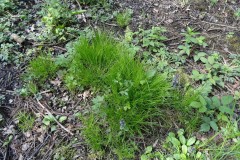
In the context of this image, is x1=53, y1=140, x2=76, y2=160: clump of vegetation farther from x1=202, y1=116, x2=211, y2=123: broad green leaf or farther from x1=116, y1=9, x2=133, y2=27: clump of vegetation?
x1=116, y1=9, x2=133, y2=27: clump of vegetation

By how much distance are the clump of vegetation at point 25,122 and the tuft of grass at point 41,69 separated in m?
0.38

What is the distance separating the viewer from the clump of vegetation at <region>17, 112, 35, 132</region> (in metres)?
2.14

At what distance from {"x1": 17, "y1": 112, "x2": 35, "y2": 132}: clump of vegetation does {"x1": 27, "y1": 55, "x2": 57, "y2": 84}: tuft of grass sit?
38 centimetres

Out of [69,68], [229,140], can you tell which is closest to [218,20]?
[229,140]

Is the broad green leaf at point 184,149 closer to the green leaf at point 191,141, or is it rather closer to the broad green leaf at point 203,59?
the green leaf at point 191,141

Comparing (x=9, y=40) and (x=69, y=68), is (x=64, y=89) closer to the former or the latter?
(x=69, y=68)

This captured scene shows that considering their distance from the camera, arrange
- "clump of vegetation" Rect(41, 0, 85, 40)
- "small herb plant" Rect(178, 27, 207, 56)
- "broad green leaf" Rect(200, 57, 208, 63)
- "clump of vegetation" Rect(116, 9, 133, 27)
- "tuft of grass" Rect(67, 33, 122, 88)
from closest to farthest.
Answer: "tuft of grass" Rect(67, 33, 122, 88)
"broad green leaf" Rect(200, 57, 208, 63)
"small herb plant" Rect(178, 27, 207, 56)
"clump of vegetation" Rect(41, 0, 85, 40)
"clump of vegetation" Rect(116, 9, 133, 27)

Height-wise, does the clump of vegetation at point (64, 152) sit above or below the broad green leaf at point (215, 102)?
below

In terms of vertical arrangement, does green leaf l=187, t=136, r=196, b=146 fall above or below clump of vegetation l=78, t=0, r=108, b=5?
below

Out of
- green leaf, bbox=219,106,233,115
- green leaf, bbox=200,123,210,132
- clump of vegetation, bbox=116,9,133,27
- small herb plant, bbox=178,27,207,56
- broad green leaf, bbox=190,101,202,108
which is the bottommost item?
green leaf, bbox=200,123,210,132

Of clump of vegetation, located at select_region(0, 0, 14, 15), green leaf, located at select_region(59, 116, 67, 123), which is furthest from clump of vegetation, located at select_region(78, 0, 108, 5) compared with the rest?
green leaf, located at select_region(59, 116, 67, 123)

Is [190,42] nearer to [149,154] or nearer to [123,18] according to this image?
[123,18]

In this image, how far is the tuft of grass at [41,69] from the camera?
2.41m

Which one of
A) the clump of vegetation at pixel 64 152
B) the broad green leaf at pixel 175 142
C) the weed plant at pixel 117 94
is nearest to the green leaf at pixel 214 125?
the weed plant at pixel 117 94
